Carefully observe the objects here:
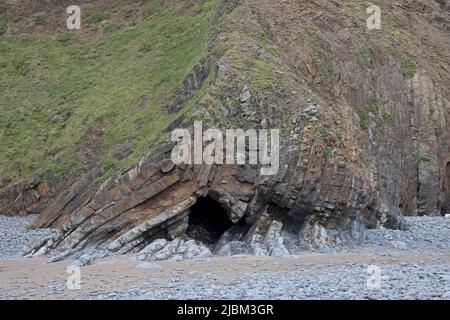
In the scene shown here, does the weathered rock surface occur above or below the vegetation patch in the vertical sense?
below

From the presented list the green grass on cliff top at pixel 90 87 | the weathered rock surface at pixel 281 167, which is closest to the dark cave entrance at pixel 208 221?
the weathered rock surface at pixel 281 167

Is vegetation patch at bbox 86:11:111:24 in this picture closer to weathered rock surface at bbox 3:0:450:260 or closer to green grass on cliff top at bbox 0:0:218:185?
green grass on cliff top at bbox 0:0:218:185

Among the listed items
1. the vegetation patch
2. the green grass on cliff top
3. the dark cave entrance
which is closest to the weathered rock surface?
the dark cave entrance

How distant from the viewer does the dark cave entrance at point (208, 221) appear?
22.7m

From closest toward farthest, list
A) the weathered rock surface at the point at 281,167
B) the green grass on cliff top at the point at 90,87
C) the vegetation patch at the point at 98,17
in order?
the weathered rock surface at the point at 281,167 < the green grass on cliff top at the point at 90,87 < the vegetation patch at the point at 98,17

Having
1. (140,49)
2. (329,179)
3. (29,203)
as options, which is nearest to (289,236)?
(329,179)

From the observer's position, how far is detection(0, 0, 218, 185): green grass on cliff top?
103 feet

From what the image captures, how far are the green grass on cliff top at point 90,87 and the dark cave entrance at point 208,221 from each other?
Result: 3.64 metres

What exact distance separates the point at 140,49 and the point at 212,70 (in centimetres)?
1350

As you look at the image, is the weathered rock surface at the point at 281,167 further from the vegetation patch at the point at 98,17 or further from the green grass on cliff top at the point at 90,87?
the vegetation patch at the point at 98,17

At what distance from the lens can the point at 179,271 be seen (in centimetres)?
1781

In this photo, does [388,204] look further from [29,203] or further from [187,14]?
[187,14]

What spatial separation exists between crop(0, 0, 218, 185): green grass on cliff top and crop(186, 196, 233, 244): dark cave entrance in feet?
11.9

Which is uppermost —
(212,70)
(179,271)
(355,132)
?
(212,70)
